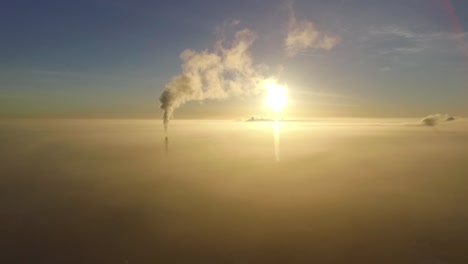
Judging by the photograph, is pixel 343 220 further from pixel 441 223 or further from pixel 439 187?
pixel 439 187

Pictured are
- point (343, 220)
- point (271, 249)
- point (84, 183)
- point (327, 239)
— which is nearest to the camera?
point (271, 249)

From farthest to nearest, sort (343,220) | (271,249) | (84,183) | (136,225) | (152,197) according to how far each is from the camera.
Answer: (84,183) → (152,197) → (343,220) → (136,225) → (271,249)

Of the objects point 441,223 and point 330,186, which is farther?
point 330,186

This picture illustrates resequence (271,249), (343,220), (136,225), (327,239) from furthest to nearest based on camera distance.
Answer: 1. (343,220)
2. (136,225)
3. (327,239)
4. (271,249)

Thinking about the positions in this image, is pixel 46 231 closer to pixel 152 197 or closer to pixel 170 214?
pixel 170 214

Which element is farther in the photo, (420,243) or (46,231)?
(46,231)

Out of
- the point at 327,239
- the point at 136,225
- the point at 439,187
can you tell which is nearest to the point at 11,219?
the point at 136,225

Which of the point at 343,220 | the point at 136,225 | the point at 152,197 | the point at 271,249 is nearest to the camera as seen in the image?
the point at 271,249

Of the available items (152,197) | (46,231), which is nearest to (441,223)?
(152,197)
